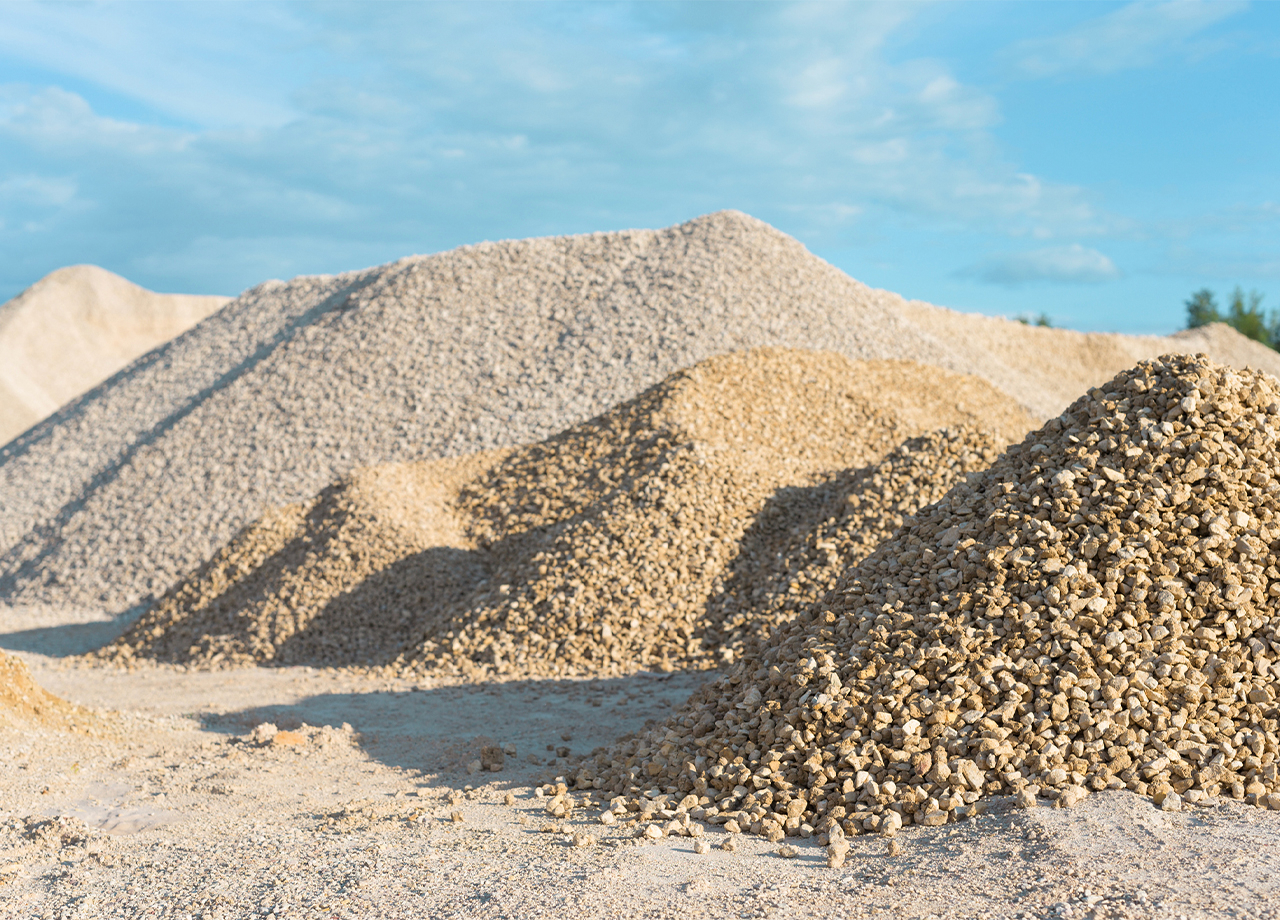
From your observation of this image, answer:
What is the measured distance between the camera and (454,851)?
4828mm

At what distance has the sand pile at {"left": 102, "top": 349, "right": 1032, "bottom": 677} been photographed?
9766 millimetres

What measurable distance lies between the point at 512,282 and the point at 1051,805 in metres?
17.2

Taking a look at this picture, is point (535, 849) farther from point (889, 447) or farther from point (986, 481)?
point (889, 447)

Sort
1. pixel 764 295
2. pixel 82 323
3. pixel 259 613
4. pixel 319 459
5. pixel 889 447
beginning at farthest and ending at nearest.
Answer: pixel 82 323 → pixel 764 295 → pixel 319 459 → pixel 889 447 → pixel 259 613

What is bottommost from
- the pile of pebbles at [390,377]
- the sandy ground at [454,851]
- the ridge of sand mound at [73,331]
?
the sandy ground at [454,851]

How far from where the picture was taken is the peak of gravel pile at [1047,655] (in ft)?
15.9

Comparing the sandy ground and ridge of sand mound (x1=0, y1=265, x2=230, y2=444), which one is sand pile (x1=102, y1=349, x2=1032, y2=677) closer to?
the sandy ground

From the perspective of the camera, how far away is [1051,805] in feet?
15.2

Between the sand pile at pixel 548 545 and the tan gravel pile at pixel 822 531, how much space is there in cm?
22

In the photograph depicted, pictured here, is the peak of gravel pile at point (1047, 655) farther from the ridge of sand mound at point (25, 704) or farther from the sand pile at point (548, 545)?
the ridge of sand mound at point (25, 704)

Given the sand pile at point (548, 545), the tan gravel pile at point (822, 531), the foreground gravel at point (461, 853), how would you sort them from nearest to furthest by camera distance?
1. the foreground gravel at point (461, 853)
2. the tan gravel pile at point (822, 531)
3. the sand pile at point (548, 545)

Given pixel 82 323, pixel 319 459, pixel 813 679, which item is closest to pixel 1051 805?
pixel 813 679

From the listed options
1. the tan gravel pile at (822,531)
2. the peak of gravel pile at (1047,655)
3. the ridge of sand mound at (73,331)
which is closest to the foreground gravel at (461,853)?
the peak of gravel pile at (1047,655)

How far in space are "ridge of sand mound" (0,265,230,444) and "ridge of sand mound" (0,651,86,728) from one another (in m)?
35.0
